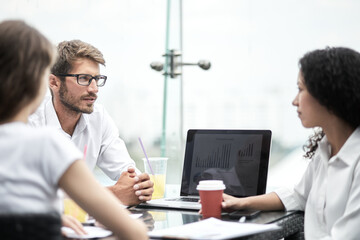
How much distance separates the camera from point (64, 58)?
2434mm

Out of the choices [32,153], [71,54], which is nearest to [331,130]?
[32,153]

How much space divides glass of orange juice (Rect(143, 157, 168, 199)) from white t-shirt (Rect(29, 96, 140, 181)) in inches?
Result: 16.4

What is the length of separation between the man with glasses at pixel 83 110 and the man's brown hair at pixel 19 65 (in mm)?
1395

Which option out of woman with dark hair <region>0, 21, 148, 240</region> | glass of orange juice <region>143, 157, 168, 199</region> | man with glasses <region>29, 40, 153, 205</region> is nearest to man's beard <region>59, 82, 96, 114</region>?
man with glasses <region>29, 40, 153, 205</region>

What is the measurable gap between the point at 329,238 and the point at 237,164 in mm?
513

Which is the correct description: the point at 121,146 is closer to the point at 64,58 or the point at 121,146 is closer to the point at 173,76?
the point at 64,58

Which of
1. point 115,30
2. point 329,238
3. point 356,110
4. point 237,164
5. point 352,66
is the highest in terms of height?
point 115,30

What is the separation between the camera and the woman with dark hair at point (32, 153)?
909 millimetres

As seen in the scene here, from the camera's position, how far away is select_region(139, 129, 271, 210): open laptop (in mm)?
1788

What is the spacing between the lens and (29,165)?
915 millimetres

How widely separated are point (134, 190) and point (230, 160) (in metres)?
0.35

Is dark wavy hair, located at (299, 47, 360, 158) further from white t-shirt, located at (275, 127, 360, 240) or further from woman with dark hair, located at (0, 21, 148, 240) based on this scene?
woman with dark hair, located at (0, 21, 148, 240)

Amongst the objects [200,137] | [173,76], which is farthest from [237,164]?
[173,76]

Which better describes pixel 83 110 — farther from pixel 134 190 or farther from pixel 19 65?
pixel 19 65
